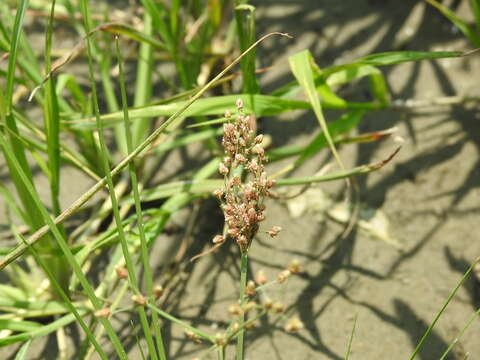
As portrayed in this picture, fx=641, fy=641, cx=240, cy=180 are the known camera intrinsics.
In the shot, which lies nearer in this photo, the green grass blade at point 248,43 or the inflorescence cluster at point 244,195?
the inflorescence cluster at point 244,195

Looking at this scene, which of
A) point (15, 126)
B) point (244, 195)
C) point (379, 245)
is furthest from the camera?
point (379, 245)

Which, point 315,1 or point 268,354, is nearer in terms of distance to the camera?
point 268,354

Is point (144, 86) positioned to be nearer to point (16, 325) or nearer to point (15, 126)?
point (15, 126)

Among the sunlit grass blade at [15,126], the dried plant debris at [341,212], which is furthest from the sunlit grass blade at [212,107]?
the dried plant debris at [341,212]

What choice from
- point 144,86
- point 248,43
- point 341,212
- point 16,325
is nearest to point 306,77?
point 248,43

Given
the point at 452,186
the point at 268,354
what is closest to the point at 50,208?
the point at 268,354

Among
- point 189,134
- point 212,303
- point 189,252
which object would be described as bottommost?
point 212,303

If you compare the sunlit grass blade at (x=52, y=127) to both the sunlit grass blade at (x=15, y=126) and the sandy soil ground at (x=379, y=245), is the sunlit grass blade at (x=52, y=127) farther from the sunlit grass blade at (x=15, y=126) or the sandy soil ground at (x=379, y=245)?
the sandy soil ground at (x=379, y=245)

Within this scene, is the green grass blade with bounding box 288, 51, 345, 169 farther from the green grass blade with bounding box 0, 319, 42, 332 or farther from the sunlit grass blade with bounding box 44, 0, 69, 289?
the green grass blade with bounding box 0, 319, 42, 332

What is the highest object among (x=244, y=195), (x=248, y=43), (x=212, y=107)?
(x=248, y=43)

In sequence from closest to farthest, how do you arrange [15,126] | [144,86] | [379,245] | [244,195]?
[244,195] < [15,126] < [379,245] < [144,86]

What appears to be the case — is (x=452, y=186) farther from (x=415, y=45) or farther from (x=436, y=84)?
(x=415, y=45)
